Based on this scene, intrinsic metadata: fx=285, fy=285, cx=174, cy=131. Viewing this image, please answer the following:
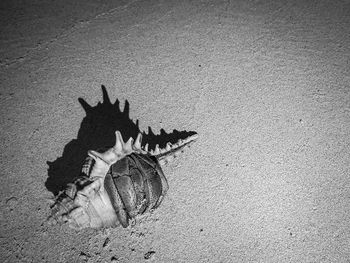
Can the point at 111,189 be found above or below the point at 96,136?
below

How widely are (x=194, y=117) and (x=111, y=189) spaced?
1516 mm

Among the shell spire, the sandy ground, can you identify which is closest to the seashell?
the shell spire

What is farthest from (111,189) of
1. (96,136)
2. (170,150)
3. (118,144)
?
(96,136)

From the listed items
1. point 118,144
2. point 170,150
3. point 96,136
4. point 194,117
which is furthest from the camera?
point 194,117

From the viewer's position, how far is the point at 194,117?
3471mm

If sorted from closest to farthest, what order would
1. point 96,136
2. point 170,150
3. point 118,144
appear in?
1. point 118,144
2. point 170,150
3. point 96,136

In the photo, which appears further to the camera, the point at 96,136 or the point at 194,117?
the point at 194,117

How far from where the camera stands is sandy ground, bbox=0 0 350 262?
8.94 ft

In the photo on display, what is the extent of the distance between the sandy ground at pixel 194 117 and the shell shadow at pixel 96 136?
2 centimetres

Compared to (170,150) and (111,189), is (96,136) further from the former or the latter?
(111,189)

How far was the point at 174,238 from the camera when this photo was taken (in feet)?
8.95

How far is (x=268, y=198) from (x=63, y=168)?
218 centimetres

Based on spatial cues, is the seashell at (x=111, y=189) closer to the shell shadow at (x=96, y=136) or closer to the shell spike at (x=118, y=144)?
the shell spike at (x=118, y=144)

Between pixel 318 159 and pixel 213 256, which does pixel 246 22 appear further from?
pixel 213 256
